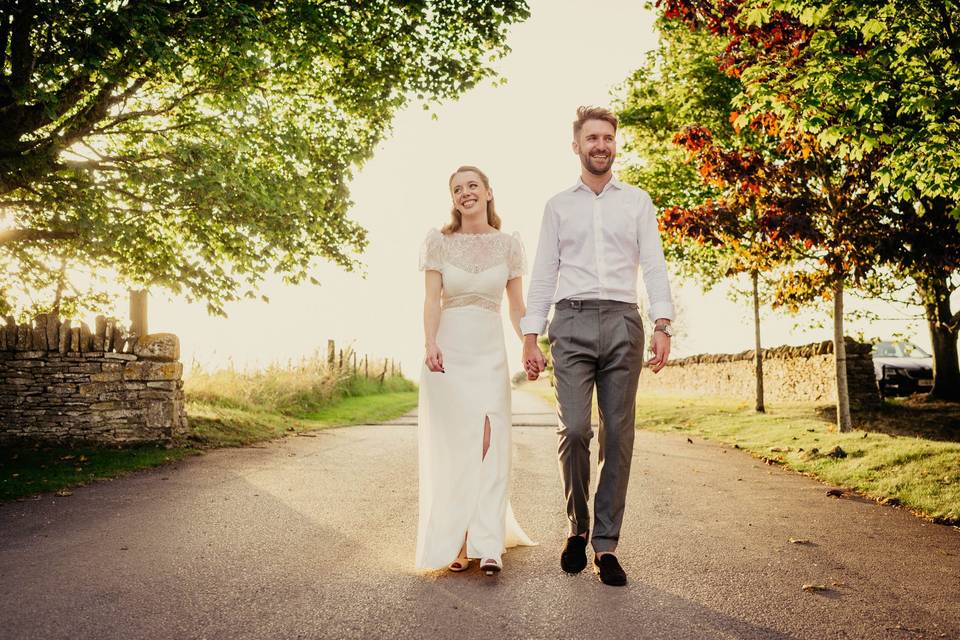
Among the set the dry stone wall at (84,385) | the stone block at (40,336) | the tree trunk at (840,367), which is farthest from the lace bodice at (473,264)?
the tree trunk at (840,367)

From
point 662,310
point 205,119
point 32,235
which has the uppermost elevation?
point 205,119

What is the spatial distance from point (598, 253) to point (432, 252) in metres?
1.14

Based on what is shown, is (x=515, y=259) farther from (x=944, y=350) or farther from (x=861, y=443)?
(x=944, y=350)

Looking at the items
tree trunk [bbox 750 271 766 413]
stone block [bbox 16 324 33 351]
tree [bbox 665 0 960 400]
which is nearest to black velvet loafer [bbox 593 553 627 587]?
tree [bbox 665 0 960 400]

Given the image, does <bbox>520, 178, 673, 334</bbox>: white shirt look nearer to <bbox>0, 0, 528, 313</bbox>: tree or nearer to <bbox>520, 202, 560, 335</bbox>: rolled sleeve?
<bbox>520, 202, 560, 335</bbox>: rolled sleeve

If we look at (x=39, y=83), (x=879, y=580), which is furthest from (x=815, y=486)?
(x=39, y=83)

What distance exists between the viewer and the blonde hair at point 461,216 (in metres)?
4.56

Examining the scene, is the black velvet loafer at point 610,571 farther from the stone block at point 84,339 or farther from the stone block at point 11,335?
the stone block at point 11,335

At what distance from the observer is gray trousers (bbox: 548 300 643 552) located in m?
3.95

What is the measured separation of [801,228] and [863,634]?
285 inches

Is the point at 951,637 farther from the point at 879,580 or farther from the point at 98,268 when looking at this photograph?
the point at 98,268

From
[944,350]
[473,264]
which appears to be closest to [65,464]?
[473,264]

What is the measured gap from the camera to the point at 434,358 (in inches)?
168

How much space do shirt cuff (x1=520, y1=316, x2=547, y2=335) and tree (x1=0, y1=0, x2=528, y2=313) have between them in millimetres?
6650
